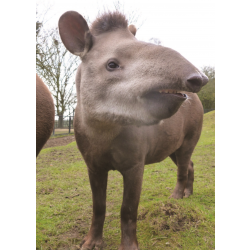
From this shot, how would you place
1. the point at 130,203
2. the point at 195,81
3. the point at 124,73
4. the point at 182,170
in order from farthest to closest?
the point at 182,170 < the point at 130,203 < the point at 124,73 < the point at 195,81

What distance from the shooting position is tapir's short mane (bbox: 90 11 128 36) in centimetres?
229

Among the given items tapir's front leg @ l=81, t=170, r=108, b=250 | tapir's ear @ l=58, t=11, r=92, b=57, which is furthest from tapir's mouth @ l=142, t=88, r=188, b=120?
tapir's front leg @ l=81, t=170, r=108, b=250

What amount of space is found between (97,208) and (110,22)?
216cm

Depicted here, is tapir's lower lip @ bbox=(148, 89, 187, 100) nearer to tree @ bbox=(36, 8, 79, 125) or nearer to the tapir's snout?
the tapir's snout

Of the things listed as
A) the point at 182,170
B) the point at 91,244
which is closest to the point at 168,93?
the point at 91,244

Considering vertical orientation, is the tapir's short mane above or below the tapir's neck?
above

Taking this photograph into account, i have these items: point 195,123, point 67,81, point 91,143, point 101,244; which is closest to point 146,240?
point 101,244

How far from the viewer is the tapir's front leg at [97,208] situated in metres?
2.88

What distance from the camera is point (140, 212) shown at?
12.1 ft

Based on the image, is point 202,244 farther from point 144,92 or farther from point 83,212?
point 144,92

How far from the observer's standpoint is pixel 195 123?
416 cm

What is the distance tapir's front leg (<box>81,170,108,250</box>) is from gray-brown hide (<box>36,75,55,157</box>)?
0.81m

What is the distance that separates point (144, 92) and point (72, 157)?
668cm

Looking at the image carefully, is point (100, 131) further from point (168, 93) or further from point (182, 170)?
point (182, 170)
